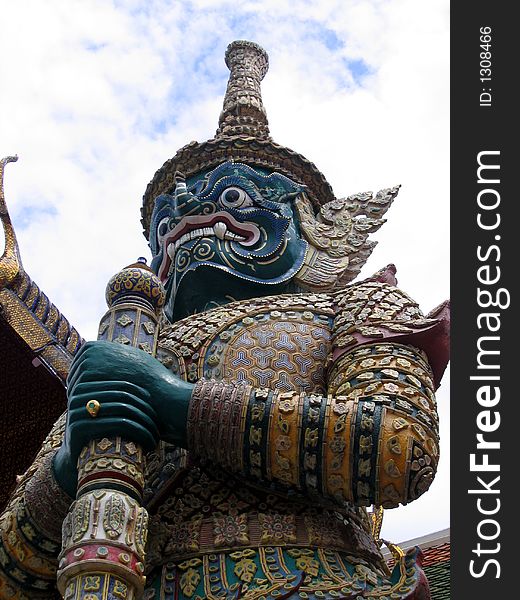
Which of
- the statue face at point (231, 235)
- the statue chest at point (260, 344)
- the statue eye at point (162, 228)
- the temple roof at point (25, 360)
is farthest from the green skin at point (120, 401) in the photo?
the temple roof at point (25, 360)

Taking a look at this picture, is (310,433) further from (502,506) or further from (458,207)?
(458,207)

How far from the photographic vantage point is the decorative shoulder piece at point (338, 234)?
4367 millimetres

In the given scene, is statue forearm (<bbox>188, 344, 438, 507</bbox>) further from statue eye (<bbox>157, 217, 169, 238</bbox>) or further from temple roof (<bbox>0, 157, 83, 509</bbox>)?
temple roof (<bbox>0, 157, 83, 509</bbox>)

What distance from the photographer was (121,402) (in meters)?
3.11

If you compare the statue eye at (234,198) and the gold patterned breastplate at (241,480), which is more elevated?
the statue eye at (234,198)

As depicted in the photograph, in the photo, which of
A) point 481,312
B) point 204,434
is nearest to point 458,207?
point 481,312

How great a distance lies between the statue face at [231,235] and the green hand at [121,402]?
1.04 metres

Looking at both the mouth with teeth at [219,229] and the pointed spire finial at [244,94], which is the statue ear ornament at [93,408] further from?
the pointed spire finial at [244,94]

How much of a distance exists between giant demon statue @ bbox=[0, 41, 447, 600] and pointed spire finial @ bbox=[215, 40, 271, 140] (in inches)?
55.8

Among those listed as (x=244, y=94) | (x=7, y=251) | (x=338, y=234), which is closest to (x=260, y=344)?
(x=338, y=234)

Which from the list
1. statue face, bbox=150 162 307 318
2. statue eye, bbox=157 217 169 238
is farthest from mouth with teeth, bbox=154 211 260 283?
statue eye, bbox=157 217 169 238

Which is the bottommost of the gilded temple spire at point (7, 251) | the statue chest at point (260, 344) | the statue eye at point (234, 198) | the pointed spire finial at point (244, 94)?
the statue chest at point (260, 344)

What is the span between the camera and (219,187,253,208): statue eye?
4.34 m

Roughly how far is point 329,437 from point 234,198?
1.62 m
